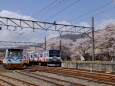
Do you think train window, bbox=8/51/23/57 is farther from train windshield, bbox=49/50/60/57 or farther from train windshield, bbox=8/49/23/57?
train windshield, bbox=49/50/60/57

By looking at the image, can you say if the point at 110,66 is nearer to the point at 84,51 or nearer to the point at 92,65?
the point at 92,65

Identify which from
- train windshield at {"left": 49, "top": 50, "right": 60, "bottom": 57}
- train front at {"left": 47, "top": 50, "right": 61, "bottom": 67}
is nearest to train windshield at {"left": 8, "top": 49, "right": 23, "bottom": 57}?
train front at {"left": 47, "top": 50, "right": 61, "bottom": 67}

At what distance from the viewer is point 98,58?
55.6 metres

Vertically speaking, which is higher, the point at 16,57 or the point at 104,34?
the point at 104,34

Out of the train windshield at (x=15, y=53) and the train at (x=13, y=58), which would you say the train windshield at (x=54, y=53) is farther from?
the train at (x=13, y=58)

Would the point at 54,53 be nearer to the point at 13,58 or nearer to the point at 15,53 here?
the point at 15,53

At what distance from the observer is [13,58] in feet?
72.1

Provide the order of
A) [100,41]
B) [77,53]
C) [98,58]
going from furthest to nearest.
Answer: [77,53] < [98,58] < [100,41]

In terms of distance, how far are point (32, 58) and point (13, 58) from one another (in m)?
17.6

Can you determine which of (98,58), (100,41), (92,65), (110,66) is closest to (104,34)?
(100,41)

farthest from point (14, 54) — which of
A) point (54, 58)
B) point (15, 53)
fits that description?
point (54, 58)

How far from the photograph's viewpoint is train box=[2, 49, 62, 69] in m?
21.9

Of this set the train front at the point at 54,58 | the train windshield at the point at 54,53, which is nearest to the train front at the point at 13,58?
the train front at the point at 54,58

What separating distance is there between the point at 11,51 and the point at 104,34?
90.1 feet
